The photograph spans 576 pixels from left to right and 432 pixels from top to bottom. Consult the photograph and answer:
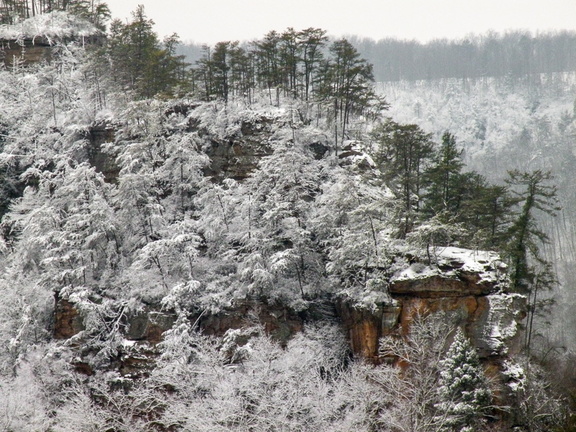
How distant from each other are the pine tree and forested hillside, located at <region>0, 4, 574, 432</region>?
0.42 feet

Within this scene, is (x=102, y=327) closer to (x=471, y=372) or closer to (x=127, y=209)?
(x=127, y=209)

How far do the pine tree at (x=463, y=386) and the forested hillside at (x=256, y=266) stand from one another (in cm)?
13

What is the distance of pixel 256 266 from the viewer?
32031 mm

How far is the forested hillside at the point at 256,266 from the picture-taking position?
2447 cm

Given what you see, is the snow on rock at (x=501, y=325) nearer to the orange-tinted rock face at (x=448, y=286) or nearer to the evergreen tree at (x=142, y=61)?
the orange-tinted rock face at (x=448, y=286)

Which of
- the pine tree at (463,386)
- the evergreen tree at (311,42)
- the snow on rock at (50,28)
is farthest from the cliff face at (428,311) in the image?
the snow on rock at (50,28)

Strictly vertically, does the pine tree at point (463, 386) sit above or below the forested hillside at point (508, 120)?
below

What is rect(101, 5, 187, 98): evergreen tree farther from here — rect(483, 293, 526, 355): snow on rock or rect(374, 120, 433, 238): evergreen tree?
rect(483, 293, 526, 355): snow on rock

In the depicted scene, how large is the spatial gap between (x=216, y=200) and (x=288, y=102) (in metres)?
12.5

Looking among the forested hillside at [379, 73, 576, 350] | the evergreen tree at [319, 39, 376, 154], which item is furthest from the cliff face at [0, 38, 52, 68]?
the forested hillside at [379, 73, 576, 350]

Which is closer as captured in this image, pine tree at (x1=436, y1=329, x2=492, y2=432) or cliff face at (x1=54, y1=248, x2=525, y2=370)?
pine tree at (x1=436, y1=329, x2=492, y2=432)

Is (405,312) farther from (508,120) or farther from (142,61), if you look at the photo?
(508,120)

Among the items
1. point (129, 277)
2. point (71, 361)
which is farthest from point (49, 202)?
point (71, 361)

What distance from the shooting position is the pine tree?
76.9 feet
